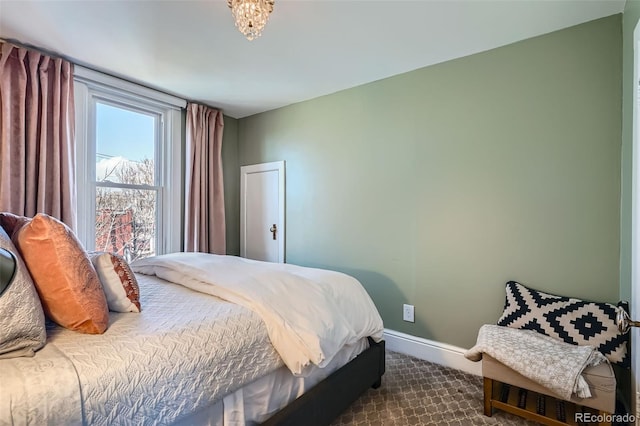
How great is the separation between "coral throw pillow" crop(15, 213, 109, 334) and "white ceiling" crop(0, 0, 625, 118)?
1.46 m

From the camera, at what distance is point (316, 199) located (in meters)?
3.33

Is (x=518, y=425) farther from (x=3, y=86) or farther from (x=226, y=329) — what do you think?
(x=3, y=86)

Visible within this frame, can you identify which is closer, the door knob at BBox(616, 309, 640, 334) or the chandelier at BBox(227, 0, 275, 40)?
the door knob at BBox(616, 309, 640, 334)

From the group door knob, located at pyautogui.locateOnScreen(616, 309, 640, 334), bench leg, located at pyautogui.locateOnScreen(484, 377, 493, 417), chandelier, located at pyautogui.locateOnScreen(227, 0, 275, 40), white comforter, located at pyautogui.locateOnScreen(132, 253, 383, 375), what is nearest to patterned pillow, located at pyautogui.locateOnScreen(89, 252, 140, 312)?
white comforter, located at pyautogui.locateOnScreen(132, 253, 383, 375)

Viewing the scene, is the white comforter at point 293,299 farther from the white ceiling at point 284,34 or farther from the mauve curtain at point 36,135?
the white ceiling at point 284,34

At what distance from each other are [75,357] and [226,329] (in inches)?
19.9

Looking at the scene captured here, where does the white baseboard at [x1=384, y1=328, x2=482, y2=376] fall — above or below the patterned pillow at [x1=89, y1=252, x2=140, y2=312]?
below

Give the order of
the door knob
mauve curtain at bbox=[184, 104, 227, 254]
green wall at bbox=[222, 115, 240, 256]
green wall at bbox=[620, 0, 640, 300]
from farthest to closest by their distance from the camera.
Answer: green wall at bbox=[222, 115, 240, 256]
mauve curtain at bbox=[184, 104, 227, 254]
green wall at bbox=[620, 0, 640, 300]
the door knob

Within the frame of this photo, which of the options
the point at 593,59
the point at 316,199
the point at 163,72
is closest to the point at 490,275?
the point at 593,59

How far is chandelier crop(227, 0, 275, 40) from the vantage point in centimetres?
150

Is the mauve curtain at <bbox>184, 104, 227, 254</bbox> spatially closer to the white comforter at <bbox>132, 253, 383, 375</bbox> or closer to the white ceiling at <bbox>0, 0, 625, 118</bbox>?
the white ceiling at <bbox>0, 0, 625, 118</bbox>

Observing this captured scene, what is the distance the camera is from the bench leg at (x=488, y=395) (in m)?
1.84

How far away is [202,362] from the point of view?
1.21 meters

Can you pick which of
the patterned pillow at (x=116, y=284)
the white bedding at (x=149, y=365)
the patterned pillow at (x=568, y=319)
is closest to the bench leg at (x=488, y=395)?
the patterned pillow at (x=568, y=319)
